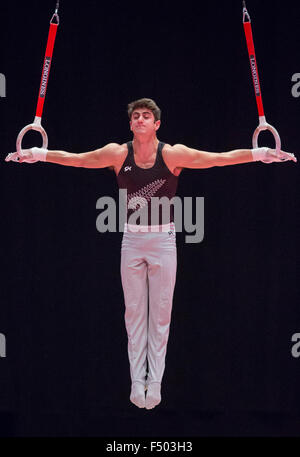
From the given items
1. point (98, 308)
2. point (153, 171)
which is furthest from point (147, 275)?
point (98, 308)

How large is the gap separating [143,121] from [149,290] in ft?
3.80

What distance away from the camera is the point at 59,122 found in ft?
19.6

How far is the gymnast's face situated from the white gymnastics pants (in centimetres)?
66

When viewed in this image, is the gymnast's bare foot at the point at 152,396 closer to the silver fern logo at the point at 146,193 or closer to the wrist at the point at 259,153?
the silver fern logo at the point at 146,193

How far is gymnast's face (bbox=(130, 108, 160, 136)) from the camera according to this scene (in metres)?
4.59

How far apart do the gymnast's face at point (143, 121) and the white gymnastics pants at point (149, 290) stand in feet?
2.17

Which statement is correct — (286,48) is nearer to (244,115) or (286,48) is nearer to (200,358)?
(244,115)

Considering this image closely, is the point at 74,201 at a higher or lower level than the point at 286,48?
lower

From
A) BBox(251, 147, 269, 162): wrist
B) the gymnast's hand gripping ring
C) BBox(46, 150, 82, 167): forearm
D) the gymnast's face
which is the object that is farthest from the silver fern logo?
the gymnast's hand gripping ring

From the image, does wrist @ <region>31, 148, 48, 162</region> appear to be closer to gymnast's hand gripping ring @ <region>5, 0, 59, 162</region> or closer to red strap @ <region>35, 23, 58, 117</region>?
gymnast's hand gripping ring @ <region>5, 0, 59, 162</region>

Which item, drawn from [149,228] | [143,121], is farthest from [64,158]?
[149,228]

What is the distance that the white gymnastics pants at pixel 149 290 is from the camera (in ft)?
15.3

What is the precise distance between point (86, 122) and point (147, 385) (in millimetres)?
2413

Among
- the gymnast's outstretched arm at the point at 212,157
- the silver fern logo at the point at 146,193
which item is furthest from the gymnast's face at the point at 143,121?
the silver fern logo at the point at 146,193
